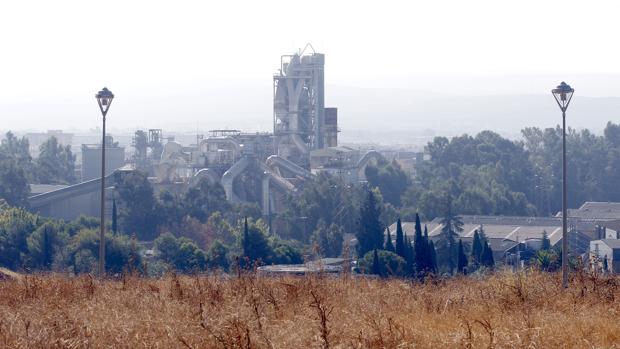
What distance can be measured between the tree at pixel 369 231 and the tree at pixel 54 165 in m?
24.2

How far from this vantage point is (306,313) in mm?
7965

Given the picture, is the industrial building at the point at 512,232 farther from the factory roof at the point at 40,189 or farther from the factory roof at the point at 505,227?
the factory roof at the point at 40,189

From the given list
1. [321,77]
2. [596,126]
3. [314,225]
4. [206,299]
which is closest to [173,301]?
Answer: [206,299]

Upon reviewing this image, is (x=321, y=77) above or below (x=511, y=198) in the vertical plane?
above

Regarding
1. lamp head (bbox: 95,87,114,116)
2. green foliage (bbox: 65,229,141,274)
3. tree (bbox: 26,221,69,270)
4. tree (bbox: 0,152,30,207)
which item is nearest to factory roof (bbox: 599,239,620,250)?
green foliage (bbox: 65,229,141,274)

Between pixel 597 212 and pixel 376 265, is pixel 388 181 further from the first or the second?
pixel 376 265

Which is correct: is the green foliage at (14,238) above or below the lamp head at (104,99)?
below

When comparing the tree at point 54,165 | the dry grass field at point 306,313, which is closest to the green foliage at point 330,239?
the tree at point 54,165

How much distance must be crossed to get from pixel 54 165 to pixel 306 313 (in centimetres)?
5059

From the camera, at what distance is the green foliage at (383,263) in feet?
71.3

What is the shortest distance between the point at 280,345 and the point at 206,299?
2069mm

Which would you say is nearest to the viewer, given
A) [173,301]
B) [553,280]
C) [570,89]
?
[173,301]

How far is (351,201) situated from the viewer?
3859cm

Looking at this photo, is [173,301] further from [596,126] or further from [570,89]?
[596,126]
